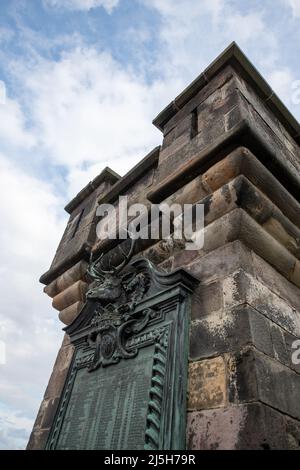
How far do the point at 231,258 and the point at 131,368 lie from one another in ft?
3.21

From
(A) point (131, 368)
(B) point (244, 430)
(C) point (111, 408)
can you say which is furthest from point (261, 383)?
(C) point (111, 408)

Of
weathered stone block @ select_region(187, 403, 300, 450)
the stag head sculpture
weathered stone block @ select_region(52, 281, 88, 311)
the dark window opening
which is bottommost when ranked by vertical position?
weathered stone block @ select_region(187, 403, 300, 450)

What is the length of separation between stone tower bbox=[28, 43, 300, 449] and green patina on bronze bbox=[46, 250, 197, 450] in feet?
0.34

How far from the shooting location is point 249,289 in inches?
73.4

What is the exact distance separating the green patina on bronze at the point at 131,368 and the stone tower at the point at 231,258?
0.34ft

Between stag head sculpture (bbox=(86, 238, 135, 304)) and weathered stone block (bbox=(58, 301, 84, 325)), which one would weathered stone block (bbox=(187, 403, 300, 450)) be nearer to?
stag head sculpture (bbox=(86, 238, 135, 304))

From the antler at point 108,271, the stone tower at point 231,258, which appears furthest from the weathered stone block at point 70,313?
the antler at point 108,271

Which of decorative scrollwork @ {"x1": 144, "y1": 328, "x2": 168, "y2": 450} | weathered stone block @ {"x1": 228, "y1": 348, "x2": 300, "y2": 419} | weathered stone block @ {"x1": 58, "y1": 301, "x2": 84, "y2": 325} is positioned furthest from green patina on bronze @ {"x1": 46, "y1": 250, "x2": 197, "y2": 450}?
weathered stone block @ {"x1": 58, "y1": 301, "x2": 84, "y2": 325}

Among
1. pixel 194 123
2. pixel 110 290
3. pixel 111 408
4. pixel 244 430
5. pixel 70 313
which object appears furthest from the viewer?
pixel 70 313

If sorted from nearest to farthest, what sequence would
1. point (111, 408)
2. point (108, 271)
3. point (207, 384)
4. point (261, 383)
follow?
point (261, 383) → point (207, 384) → point (111, 408) → point (108, 271)

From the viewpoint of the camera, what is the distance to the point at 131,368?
2.07 meters

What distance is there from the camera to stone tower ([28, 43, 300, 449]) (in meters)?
1.52

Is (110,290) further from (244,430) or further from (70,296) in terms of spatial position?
(244,430)
